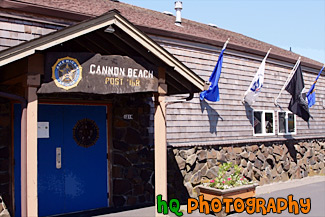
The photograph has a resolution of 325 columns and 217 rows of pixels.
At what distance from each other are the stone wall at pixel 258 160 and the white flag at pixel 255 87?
66.3 inches

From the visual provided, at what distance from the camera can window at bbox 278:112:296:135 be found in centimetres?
1546

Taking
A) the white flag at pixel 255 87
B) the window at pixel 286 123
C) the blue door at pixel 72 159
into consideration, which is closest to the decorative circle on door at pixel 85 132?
the blue door at pixel 72 159

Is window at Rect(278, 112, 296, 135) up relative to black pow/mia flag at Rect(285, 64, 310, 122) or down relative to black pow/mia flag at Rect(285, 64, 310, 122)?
down

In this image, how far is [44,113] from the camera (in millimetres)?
9086

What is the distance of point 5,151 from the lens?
8.41m

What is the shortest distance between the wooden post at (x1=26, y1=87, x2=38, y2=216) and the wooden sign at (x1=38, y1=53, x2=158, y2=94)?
272mm

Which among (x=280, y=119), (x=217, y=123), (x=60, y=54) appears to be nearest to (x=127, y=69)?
(x=60, y=54)

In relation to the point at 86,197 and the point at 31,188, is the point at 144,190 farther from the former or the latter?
the point at 31,188

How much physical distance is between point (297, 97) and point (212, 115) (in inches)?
166

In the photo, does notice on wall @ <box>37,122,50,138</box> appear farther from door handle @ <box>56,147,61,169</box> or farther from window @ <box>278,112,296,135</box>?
window @ <box>278,112,296,135</box>

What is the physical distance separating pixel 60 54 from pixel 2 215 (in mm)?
3878

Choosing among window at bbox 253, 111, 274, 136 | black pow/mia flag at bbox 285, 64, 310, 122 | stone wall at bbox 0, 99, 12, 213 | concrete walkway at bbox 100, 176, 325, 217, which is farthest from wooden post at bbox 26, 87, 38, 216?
black pow/mia flag at bbox 285, 64, 310, 122

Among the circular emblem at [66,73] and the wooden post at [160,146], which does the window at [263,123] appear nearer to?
the wooden post at [160,146]

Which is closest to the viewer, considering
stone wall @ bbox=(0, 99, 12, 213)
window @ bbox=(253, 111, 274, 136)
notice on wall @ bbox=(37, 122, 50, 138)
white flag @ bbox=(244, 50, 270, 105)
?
stone wall @ bbox=(0, 99, 12, 213)
